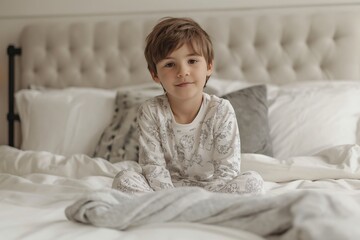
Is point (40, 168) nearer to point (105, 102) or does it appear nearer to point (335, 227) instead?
point (105, 102)

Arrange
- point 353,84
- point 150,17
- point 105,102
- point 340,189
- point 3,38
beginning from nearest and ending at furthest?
point 340,189
point 353,84
point 105,102
point 150,17
point 3,38

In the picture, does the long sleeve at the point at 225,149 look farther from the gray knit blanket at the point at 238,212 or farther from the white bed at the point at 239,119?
the gray knit blanket at the point at 238,212

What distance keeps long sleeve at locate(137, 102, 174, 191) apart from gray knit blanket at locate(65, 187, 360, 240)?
1.37 feet

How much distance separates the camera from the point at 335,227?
2.52 feet

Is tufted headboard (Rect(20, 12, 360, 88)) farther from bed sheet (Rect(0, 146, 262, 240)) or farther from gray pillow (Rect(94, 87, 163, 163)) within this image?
bed sheet (Rect(0, 146, 262, 240))

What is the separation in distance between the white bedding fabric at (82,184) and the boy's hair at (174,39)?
44 cm

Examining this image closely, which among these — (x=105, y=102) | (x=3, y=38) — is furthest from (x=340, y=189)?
(x=3, y=38)

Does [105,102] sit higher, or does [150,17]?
[150,17]

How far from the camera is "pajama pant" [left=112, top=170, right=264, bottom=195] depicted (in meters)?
1.33

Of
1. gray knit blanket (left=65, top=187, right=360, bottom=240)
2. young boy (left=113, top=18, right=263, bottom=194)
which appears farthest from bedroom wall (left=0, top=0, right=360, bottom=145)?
gray knit blanket (left=65, top=187, right=360, bottom=240)

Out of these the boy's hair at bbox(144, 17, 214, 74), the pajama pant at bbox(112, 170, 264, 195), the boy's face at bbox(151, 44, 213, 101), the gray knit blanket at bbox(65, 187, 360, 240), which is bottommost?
the pajama pant at bbox(112, 170, 264, 195)

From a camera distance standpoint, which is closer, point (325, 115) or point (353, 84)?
point (325, 115)

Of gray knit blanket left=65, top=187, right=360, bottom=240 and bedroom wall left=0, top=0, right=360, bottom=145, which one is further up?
bedroom wall left=0, top=0, right=360, bottom=145

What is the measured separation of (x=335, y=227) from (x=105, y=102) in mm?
1782
